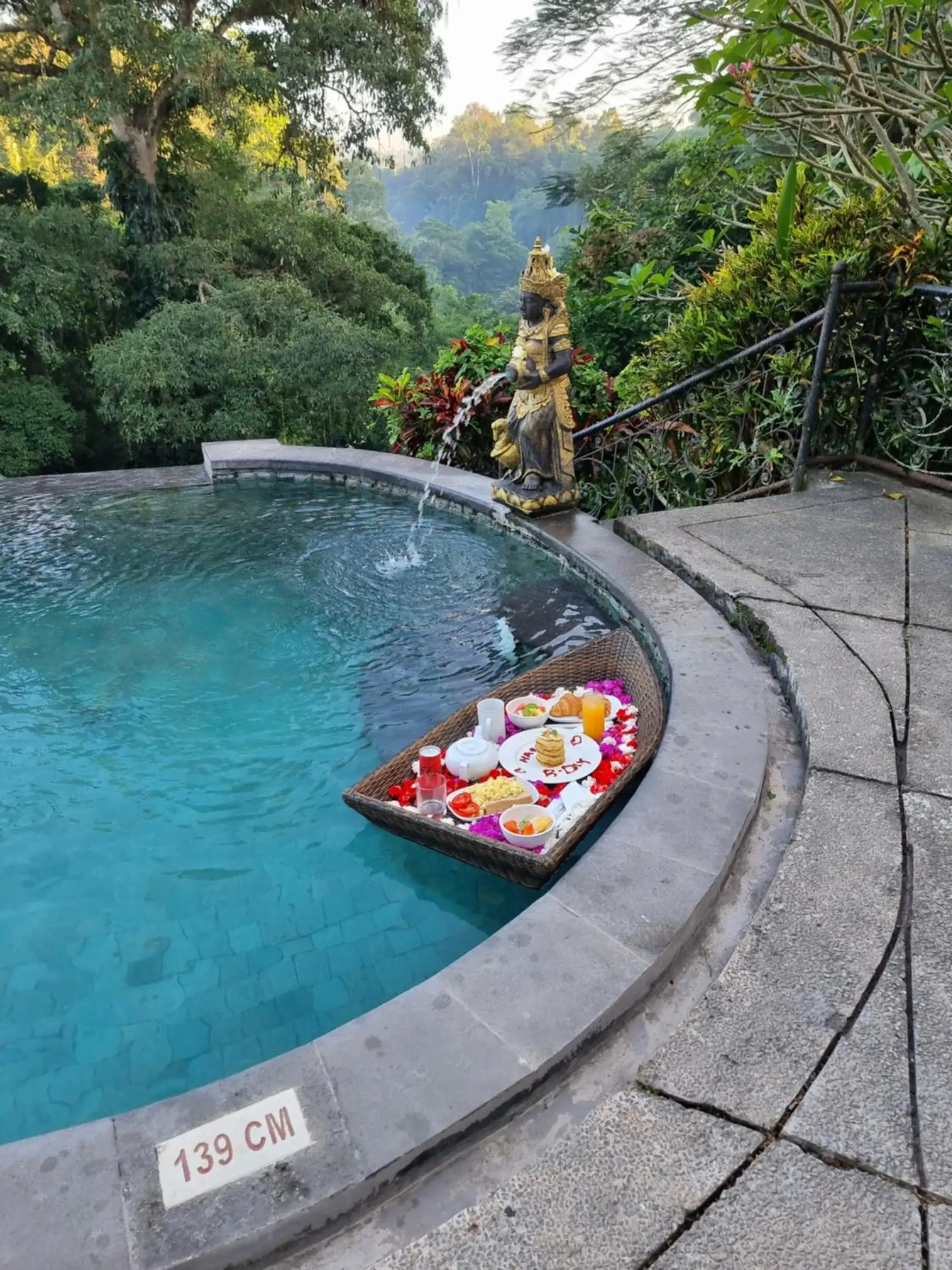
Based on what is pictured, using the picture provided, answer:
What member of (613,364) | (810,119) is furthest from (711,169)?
(810,119)

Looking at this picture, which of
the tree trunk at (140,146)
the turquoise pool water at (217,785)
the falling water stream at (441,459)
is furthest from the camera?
the tree trunk at (140,146)

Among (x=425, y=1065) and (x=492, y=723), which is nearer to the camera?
(x=425, y=1065)

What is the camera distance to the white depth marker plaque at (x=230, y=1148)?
55.6 inches

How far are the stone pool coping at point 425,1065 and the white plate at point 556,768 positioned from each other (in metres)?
0.29

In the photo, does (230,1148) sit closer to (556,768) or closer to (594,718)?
(556,768)

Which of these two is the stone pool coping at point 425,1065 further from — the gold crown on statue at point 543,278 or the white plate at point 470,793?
the gold crown on statue at point 543,278

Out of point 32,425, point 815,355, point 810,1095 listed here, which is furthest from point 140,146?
point 810,1095

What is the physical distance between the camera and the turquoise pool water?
6.89ft

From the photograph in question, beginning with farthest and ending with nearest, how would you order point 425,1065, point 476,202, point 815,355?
point 476,202
point 815,355
point 425,1065

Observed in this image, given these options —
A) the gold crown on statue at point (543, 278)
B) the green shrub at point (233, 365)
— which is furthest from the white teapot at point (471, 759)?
the green shrub at point (233, 365)

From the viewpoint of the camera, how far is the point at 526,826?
2400 millimetres

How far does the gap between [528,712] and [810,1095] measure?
1696 mm

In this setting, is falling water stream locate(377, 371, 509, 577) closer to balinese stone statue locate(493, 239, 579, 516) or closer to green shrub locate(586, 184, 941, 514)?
balinese stone statue locate(493, 239, 579, 516)

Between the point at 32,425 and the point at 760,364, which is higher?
the point at 760,364
